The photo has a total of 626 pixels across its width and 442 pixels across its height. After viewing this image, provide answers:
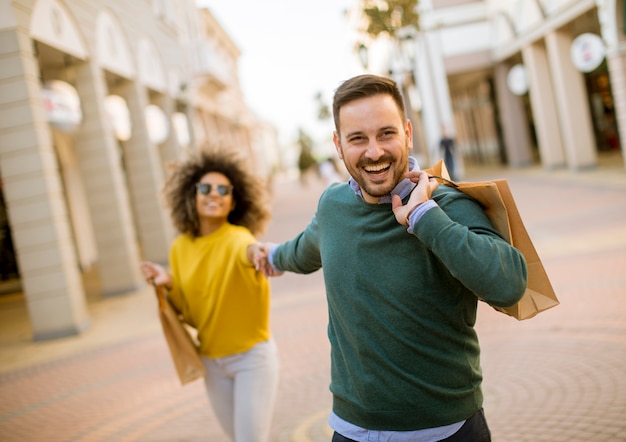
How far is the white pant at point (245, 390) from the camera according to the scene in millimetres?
3406

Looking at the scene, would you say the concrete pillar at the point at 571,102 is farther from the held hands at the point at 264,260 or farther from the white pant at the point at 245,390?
the held hands at the point at 264,260

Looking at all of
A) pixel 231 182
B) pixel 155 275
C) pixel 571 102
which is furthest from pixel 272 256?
pixel 571 102

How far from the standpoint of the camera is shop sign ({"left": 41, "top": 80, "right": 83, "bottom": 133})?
11.8 metres

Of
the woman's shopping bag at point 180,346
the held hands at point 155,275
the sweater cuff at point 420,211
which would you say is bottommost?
the woman's shopping bag at point 180,346

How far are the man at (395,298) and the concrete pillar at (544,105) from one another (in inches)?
852

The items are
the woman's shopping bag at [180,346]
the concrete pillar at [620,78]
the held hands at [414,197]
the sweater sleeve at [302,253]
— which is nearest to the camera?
the held hands at [414,197]

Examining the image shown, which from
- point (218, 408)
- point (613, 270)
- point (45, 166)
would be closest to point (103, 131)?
point (45, 166)

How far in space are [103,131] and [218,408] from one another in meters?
10.6

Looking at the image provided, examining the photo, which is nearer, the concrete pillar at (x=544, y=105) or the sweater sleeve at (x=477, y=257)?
the sweater sleeve at (x=477, y=257)

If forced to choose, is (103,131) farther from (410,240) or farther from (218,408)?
(410,240)

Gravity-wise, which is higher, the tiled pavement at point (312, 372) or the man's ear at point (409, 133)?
the man's ear at point (409, 133)

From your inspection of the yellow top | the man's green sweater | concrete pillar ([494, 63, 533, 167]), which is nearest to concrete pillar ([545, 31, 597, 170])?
concrete pillar ([494, 63, 533, 167])

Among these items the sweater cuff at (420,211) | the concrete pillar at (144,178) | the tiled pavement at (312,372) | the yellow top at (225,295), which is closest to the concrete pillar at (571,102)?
the tiled pavement at (312,372)

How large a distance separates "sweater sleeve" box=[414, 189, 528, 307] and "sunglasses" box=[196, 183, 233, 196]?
225 cm
